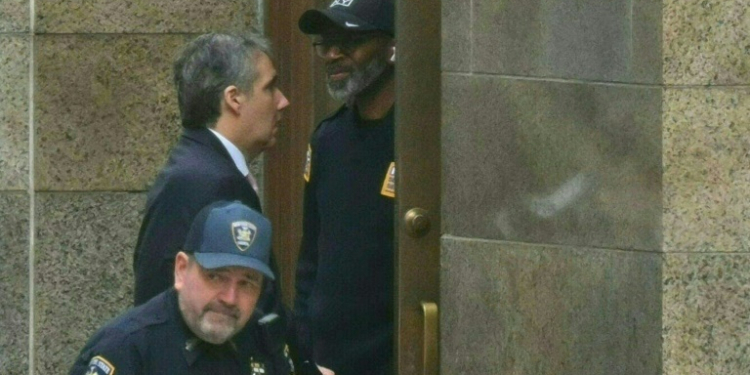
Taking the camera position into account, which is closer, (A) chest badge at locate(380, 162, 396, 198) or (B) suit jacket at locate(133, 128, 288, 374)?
(B) suit jacket at locate(133, 128, 288, 374)

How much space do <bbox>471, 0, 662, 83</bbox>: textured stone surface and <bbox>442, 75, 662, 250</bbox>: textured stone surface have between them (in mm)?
47

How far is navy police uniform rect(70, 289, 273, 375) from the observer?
3.95 m

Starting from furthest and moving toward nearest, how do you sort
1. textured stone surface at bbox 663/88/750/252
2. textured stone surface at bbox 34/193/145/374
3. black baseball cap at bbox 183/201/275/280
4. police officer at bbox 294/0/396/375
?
textured stone surface at bbox 34/193/145/374 → police officer at bbox 294/0/396/375 → textured stone surface at bbox 663/88/750/252 → black baseball cap at bbox 183/201/275/280

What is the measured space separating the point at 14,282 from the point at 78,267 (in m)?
0.25

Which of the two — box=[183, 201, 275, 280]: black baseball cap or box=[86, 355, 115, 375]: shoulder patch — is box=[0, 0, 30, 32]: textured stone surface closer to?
box=[183, 201, 275, 280]: black baseball cap

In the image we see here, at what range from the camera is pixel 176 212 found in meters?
4.73

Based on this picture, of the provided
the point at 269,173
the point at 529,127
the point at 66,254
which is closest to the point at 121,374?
the point at 529,127

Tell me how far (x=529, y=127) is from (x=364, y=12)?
2.41 ft

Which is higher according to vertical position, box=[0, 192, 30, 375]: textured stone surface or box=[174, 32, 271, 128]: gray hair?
box=[174, 32, 271, 128]: gray hair

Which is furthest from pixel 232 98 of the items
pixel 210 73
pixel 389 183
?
pixel 389 183

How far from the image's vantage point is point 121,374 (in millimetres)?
3924

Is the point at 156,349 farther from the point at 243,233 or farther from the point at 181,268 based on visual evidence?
the point at 243,233

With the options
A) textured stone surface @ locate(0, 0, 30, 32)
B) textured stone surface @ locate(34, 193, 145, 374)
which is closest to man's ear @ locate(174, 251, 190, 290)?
textured stone surface @ locate(34, 193, 145, 374)

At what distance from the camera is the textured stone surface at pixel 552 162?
484 cm
